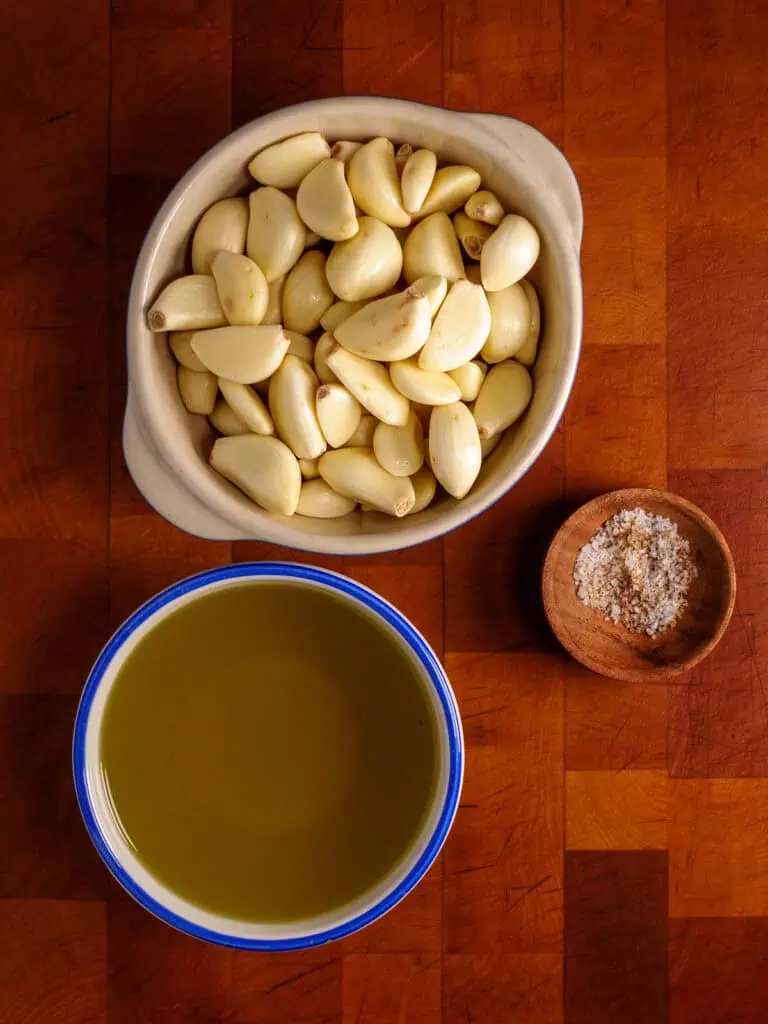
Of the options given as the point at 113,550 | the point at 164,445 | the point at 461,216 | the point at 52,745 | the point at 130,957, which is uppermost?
the point at 461,216

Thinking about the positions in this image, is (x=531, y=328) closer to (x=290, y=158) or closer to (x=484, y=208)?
(x=484, y=208)

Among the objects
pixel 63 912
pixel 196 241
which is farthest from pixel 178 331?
pixel 63 912

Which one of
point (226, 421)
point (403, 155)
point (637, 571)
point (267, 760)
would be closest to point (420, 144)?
point (403, 155)

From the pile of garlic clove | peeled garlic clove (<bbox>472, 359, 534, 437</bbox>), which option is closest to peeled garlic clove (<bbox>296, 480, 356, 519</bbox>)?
the pile of garlic clove

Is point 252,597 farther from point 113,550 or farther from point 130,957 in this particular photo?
point 130,957

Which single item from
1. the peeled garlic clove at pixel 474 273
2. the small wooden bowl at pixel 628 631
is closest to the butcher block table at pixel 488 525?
the small wooden bowl at pixel 628 631

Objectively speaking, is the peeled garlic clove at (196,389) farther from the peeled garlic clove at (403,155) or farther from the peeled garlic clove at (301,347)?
the peeled garlic clove at (403,155)

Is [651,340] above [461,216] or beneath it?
beneath
